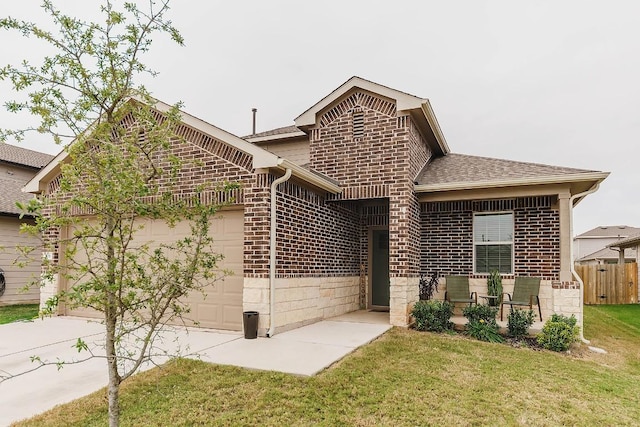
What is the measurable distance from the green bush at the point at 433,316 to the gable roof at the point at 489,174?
265 centimetres

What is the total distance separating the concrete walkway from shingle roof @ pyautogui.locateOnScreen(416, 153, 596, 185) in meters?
3.70

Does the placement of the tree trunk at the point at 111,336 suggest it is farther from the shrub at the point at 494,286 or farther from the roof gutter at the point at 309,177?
the shrub at the point at 494,286

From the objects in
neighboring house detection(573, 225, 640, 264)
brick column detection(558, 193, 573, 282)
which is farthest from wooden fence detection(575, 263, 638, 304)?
neighboring house detection(573, 225, 640, 264)

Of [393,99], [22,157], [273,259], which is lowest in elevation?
[273,259]

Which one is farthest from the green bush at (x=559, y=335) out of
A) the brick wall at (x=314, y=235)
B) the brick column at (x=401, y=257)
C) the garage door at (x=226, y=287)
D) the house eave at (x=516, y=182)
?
the garage door at (x=226, y=287)

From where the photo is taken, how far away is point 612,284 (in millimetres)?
17344

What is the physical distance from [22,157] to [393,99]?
1618cm

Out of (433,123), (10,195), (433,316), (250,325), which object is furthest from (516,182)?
(10,195)

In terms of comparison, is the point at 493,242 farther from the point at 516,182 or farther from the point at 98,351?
the point at 98,351

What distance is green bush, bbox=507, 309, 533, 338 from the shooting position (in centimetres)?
784

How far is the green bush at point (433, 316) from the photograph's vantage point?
8.43 m

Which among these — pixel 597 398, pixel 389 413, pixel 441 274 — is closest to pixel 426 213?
pixel 441 274

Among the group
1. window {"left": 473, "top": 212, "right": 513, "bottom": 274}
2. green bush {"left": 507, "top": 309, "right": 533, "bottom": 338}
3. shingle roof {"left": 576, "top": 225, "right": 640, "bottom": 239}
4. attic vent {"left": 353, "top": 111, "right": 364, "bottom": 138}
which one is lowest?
green bush {"left": 507, "top": 309, "right": 533, "bottom": 338}

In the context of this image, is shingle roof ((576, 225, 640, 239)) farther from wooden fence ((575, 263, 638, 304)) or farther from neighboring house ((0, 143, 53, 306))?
neighboring house ((0, 143, 53, 306))
